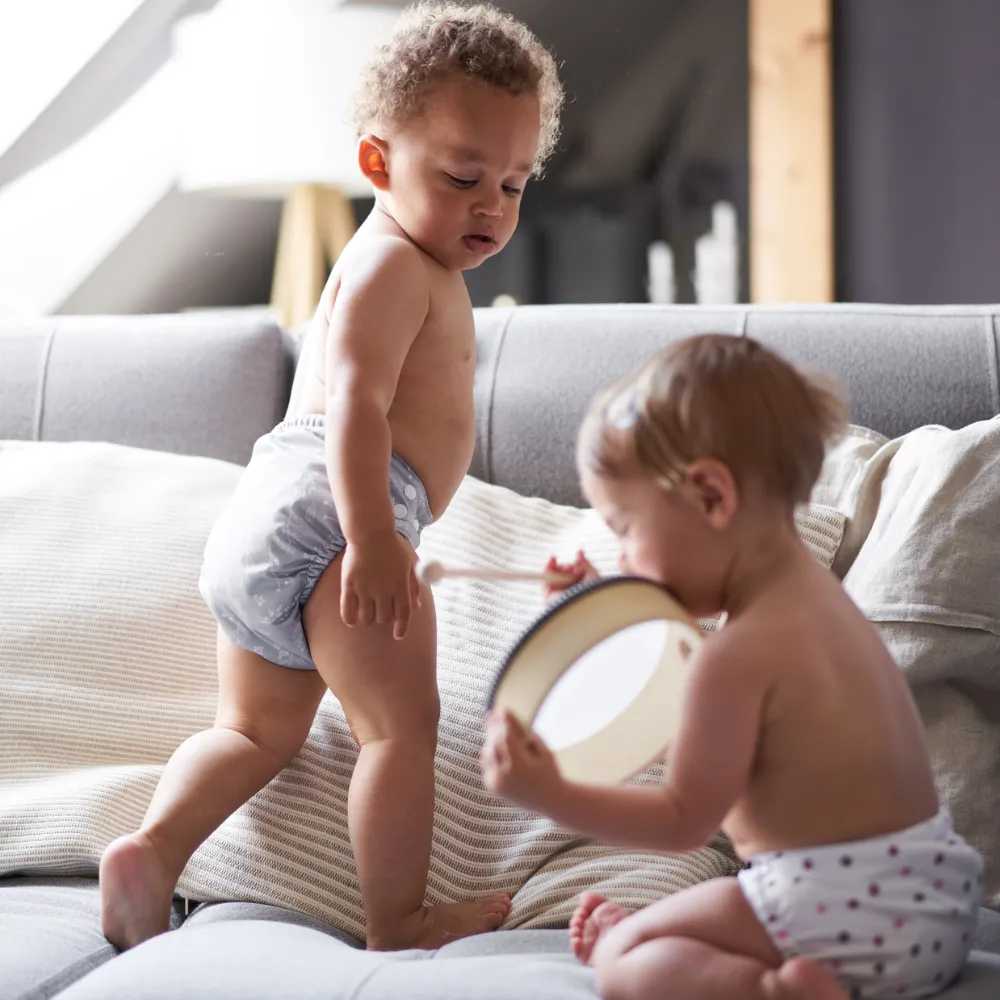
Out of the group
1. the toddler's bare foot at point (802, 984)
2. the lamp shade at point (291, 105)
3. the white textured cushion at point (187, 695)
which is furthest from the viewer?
the lamp shade at point (291, 105)

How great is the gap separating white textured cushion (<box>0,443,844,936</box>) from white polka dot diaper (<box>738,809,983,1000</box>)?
0.94 feet

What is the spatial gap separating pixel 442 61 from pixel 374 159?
117mm

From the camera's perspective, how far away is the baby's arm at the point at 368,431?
1.06m

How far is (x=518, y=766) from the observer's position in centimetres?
79

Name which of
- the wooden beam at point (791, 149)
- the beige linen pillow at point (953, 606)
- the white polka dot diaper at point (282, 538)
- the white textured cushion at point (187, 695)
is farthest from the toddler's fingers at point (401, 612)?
the wooden beam at point (791, 149)

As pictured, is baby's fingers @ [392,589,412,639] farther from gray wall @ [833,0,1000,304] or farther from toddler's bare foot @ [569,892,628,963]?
gray wall @ [833,0,1000,304]

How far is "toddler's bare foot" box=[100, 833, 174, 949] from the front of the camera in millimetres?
1064

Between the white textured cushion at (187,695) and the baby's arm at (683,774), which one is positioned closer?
the baby's arm at (683,774)

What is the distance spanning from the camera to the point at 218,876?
1.19 m

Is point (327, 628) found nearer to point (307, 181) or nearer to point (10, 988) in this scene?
point (10, 988)

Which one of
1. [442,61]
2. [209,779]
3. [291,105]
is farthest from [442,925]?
[291,105]

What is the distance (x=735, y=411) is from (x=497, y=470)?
2.41 feet

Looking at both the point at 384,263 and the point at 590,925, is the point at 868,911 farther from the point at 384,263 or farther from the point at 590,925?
the point at 384,263

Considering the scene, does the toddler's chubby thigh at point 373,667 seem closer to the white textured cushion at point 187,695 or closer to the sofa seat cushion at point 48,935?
the white textured cushion at point 187,695
